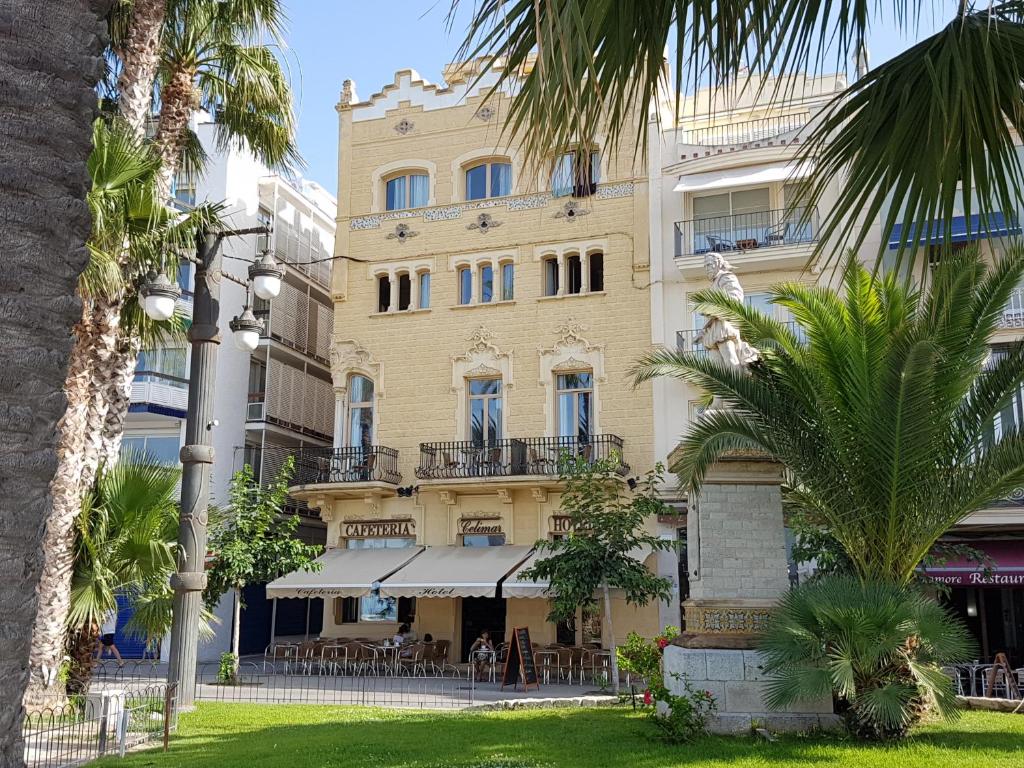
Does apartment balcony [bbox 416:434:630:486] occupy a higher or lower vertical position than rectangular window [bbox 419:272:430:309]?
lower

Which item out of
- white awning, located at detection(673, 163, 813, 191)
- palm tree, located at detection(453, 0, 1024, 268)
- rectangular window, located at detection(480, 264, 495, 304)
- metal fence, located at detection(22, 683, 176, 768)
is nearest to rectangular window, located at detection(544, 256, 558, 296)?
rectangular window, located at detection(480, 264, 495, 304)

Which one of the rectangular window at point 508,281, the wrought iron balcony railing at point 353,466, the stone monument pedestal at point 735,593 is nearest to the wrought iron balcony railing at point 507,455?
the wrought iron balcony railing at point 353,466

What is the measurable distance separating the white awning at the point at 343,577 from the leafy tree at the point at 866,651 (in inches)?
598

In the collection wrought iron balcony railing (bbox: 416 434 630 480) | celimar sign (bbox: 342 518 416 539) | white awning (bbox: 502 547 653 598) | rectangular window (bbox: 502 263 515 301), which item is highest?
rectangular window (bbox: 502 263 515 301)

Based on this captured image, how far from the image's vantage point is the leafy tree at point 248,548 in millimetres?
19817

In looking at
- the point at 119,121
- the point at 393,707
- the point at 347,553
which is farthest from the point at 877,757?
the point at 347,553

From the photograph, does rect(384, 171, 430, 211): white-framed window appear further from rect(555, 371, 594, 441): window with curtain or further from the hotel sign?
the hotel sign

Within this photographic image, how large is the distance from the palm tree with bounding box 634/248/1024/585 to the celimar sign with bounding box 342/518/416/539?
16414 mm

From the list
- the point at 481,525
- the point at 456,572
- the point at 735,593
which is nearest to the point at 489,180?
the point at 481,525

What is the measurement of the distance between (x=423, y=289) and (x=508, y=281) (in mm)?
2644

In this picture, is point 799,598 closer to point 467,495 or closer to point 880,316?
point 880,316

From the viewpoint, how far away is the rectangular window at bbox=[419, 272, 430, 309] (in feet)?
95.6

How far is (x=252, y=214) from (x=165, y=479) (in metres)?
20.4

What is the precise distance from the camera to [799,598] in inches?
406
